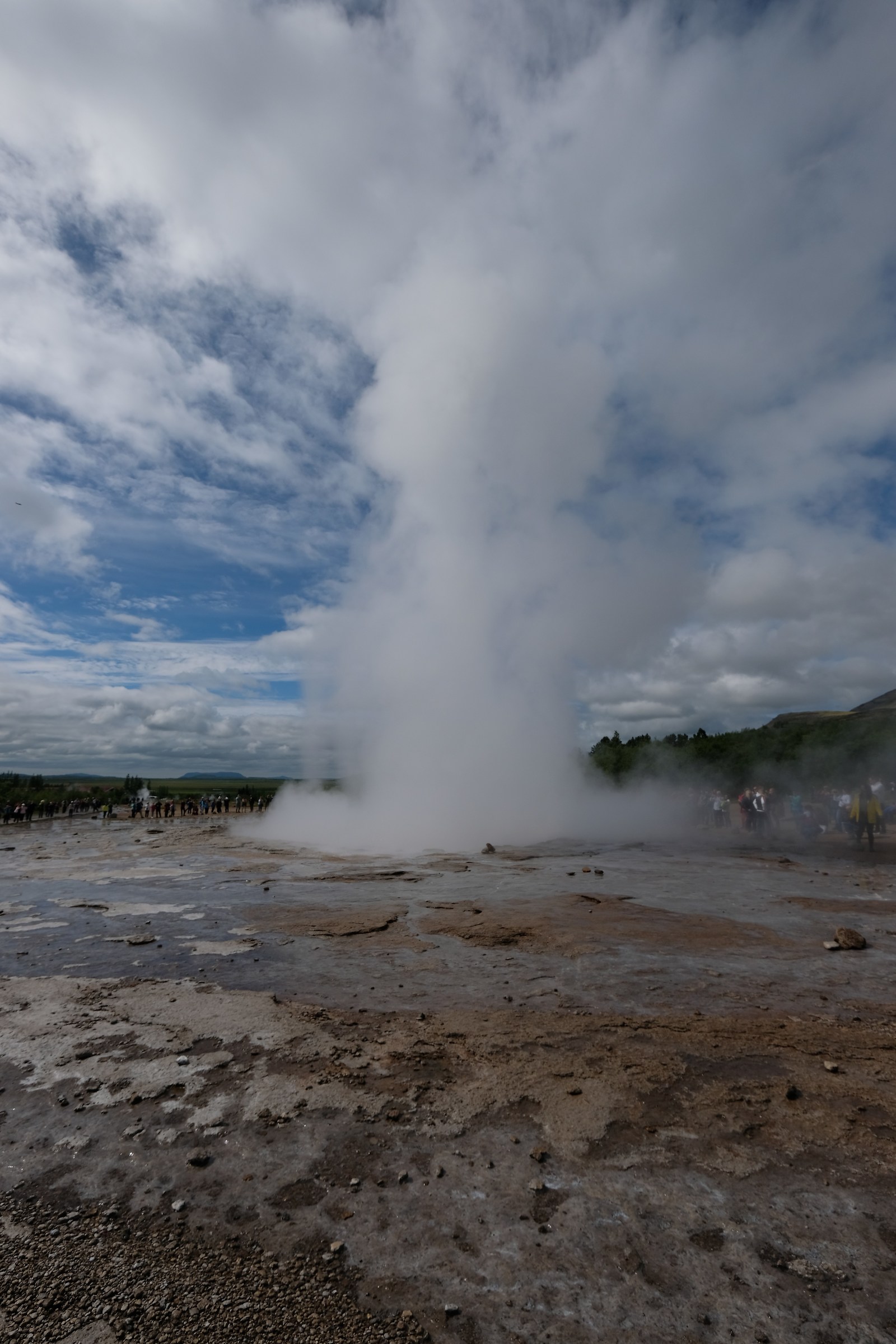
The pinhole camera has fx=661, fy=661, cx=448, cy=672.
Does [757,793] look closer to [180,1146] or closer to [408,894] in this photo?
[408,894]

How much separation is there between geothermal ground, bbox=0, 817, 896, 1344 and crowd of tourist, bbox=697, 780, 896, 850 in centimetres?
1160

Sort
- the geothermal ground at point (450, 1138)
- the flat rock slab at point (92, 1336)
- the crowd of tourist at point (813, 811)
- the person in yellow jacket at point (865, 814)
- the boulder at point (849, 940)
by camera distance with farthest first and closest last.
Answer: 1. the crowd of tourist at point (813, 811)
2. the person in yellow jacket at point (865, 814)
3. the boulder at point (849, 940)
4. the geothermal ground at point (450, 1138)
5. the flat rock slab at point (92, 1336)

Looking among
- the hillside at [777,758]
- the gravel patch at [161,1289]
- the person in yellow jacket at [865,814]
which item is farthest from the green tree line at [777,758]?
the gravel patch at [161,1289]

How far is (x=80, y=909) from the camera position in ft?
31.3

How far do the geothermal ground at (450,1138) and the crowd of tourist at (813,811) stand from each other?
11602mm

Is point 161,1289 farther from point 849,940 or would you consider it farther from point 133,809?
point 133,809

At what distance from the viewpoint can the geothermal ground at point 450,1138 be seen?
2.34 meters

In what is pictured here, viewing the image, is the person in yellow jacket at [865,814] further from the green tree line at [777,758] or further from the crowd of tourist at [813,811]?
the green tree line at [777,758]

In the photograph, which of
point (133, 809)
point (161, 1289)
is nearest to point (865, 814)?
point (161, 1289)

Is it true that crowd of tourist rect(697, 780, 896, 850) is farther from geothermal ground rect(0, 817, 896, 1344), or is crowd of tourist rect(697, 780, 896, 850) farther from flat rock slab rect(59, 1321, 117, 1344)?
flat rock slab rect(59, 1321, 117, 1344)

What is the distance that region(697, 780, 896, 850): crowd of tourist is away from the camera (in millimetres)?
17234

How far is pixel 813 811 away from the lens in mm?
19750

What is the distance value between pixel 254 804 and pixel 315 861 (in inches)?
1620

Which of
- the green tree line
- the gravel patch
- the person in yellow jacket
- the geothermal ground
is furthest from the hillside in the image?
the gravel patch
